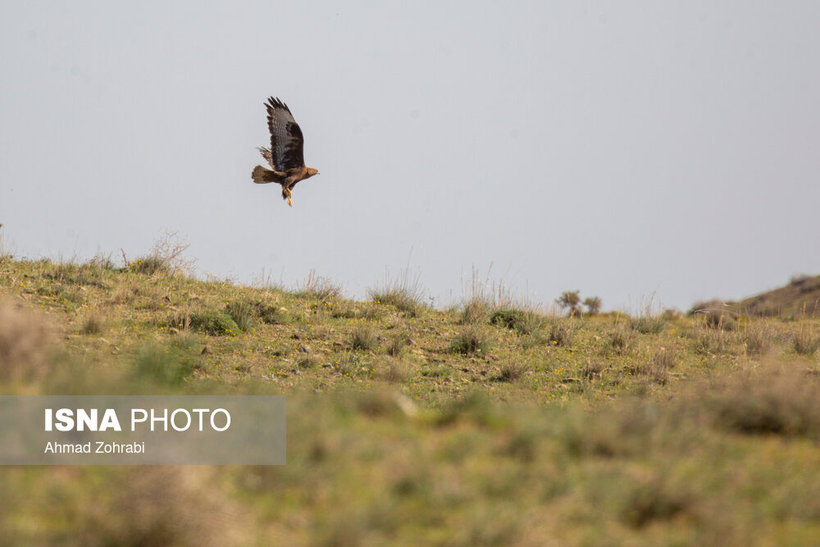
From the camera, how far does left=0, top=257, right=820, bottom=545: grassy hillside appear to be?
4.33 m

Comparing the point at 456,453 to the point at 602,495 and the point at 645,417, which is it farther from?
the point at 645,417

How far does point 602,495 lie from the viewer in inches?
191

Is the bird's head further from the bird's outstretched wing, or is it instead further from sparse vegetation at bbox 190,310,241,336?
sparse vegetation at bbox 190,310,241,336

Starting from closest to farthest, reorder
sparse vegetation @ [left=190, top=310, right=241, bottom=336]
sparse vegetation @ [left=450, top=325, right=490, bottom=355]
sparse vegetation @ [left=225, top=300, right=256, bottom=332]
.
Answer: sparse vegetation @ [left=190, top=310, right=241, bottom=336] < sparse vegetation @ [left=225, top=300, right=256, bottom=332] < sparse vegetation @ [left=450, top=325, right=490, bottom=355]

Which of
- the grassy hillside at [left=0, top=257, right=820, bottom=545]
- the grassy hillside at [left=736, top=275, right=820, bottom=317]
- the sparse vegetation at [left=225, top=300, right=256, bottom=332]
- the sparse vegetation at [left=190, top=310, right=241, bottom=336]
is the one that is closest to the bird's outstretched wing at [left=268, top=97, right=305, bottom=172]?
the sparse vegetation at [left=225, top=300, right=256, bottom=332]

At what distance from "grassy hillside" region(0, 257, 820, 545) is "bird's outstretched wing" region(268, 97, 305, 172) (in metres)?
4.76

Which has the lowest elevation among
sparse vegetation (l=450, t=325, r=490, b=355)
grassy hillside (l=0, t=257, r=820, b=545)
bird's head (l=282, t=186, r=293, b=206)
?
grassy hillside (l=0, t=257, r=820, b=545)

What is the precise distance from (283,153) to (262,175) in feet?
2.13

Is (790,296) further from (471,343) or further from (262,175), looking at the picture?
(262,175)

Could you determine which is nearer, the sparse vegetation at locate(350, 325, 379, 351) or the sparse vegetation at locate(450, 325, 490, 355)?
the sparse vegetation at locate(350, 325, 379, 351)

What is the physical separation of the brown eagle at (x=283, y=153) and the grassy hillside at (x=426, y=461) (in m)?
4.57

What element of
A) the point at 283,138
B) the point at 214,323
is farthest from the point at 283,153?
the point at 214,323

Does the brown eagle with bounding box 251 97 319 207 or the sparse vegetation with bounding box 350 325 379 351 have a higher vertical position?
the brown eagle with bounding box 251 97 319 207

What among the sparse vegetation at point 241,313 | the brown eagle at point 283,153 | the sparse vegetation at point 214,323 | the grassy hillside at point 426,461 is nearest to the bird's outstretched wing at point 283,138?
the brown eagle at point 283,153
